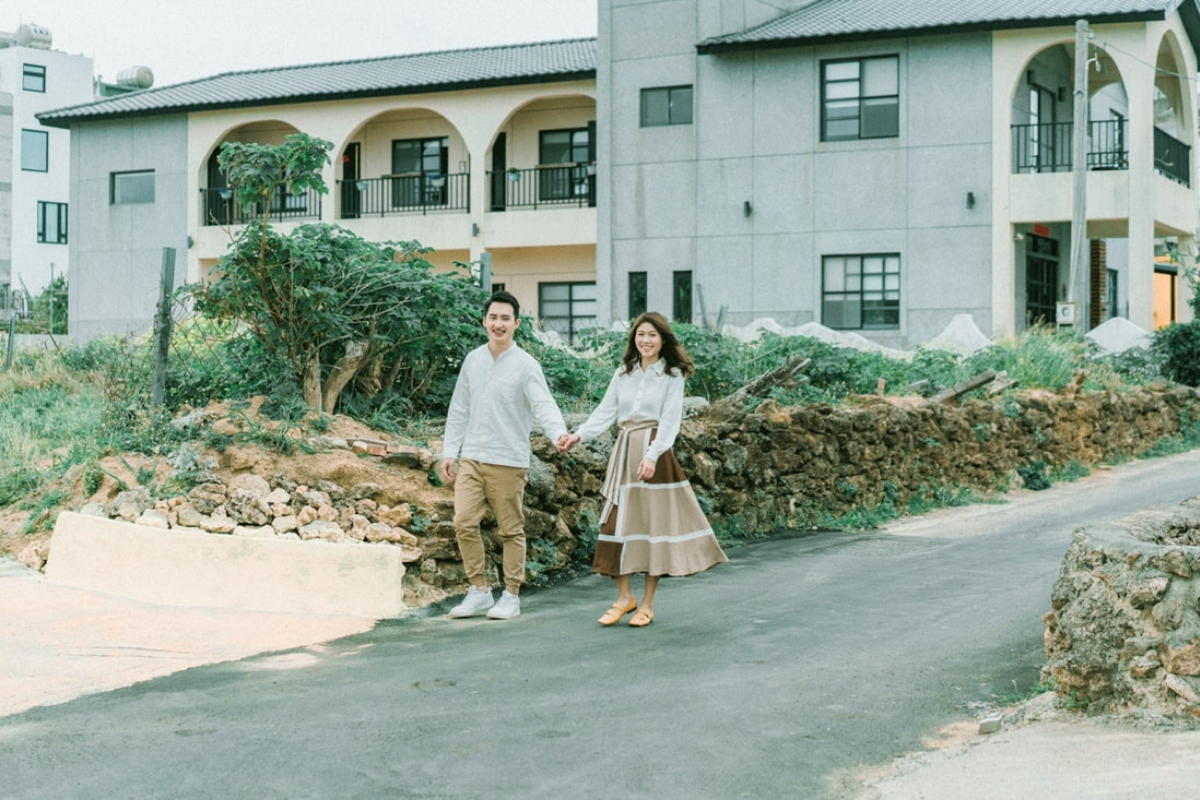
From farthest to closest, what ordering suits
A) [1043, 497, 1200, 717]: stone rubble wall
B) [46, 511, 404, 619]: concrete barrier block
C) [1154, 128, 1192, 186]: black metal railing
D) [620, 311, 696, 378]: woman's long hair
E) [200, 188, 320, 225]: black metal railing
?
[200, 188, 320, 225]: black metal railing < [1154, 128, 1192, 186]: black metal railing < [46, 511, 404, 619]: concrete barrier block < [620, 311, 696, 378]: woman's long hair < [1043, 497, 1200, 717]: stone rubble wall

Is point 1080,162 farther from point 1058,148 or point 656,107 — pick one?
point 656,107

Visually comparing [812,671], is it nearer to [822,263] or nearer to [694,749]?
[694,749]

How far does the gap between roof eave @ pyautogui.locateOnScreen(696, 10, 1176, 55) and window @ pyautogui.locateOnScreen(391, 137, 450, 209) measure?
797cm

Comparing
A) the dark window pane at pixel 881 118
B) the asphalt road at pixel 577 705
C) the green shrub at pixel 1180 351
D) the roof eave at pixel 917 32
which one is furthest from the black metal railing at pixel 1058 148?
the asphalt road at pixel 577 705

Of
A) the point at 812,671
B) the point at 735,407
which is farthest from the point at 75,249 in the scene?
the point at 812,671

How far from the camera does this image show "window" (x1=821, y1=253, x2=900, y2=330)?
2648 cm

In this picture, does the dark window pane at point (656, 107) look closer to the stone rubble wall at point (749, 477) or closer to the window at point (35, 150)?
the stone rubble wall at point (749, 477)

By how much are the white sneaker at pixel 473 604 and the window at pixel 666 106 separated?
68.3 feet

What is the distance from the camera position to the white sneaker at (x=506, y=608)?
826 cm

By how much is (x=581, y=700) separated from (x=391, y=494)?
11.3 feet

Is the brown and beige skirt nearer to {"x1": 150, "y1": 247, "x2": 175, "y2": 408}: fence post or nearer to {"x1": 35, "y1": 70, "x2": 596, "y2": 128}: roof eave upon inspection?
{"x1": 150, "y1": 247, "x2": 175, "y2": 408}: fence post

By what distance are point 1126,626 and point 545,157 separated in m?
27.4

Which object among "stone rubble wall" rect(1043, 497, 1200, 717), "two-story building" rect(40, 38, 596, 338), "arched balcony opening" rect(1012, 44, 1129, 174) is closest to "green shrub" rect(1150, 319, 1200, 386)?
"arched balcony opening" rect(1012, 44, 1129, 174)

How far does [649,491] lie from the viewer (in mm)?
8070
